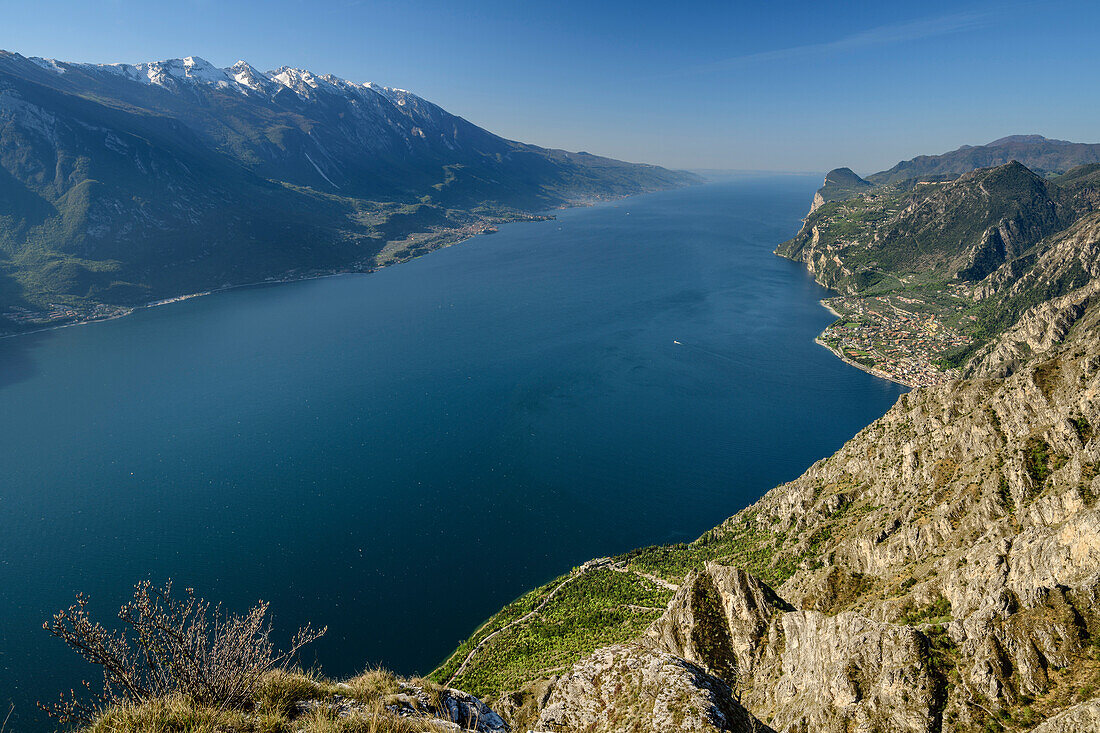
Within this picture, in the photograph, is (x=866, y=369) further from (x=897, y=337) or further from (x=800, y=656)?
(x=800, y=656)

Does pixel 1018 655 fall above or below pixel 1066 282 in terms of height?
below

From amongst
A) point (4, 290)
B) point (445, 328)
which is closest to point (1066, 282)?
point (445, 328)

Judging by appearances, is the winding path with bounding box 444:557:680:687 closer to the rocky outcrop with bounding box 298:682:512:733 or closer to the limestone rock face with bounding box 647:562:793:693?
the limestone rock face with bounding box 647:562:793:693

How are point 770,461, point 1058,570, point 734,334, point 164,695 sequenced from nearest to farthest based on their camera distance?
point 164,695, point 1058,570, point 770,461, point 734,334

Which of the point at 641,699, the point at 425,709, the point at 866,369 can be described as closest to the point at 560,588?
the point at 641,699

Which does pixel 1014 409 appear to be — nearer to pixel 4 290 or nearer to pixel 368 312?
pixel 368 312

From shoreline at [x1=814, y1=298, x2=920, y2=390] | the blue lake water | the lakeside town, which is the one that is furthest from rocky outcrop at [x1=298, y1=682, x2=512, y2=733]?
the lakeside town
